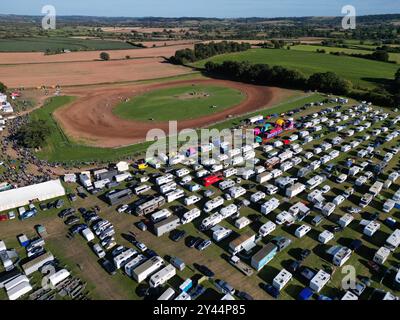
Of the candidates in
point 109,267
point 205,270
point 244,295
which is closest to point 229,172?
point 205,270

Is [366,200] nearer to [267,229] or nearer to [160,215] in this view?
[267,229]

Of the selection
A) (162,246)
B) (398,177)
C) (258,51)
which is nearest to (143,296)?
(162,246)

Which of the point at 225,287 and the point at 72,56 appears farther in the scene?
the point at 72,56

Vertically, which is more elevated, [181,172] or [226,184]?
[181,172]

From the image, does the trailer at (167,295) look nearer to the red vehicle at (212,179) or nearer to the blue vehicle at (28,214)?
the red vehicle at (212,179)

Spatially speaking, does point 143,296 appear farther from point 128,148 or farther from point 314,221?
point 128,148

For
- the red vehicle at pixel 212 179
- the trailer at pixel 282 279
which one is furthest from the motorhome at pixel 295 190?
the trailer at pixel 282 279

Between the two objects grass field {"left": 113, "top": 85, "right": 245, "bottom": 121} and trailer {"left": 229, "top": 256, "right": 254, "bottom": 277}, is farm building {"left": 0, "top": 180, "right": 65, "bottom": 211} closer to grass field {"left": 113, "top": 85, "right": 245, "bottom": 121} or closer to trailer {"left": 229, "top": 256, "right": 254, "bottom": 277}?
trailer {"left": 229, "top": 256, "right": 254, "bottom": 277}
